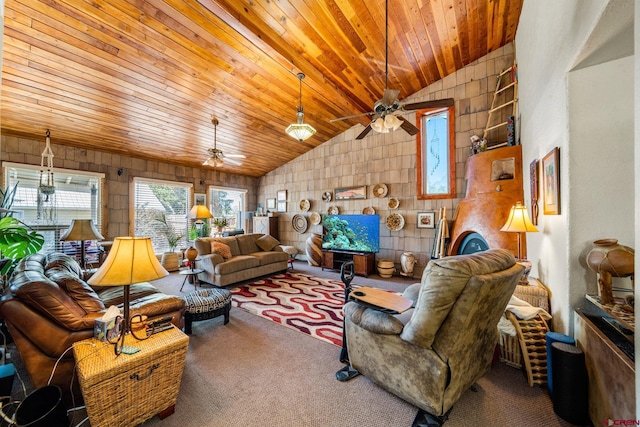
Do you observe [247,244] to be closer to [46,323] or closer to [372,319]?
[46,323]

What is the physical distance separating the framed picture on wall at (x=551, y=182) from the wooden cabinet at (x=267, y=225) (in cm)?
591

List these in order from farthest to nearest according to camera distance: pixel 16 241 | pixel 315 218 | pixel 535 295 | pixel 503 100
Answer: pixel 315 218, pixel 503 100, pixel 535 295, pixel 16 241

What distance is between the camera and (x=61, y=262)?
2.54 meters

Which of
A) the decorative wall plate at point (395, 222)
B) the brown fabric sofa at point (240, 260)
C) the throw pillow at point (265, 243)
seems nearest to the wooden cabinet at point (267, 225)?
the brown fabric sofa at point (240, 260)

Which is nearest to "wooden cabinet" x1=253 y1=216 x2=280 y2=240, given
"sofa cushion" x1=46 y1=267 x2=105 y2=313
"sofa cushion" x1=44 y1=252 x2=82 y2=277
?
"sofa cushion" x1=44 y1=252 x2=82 y2=277

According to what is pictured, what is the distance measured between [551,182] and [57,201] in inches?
282

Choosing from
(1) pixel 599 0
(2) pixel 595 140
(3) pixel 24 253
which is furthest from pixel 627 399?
(3) pixel 24 253

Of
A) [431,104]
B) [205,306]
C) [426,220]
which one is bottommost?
[205,306]

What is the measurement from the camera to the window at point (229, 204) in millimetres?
7162

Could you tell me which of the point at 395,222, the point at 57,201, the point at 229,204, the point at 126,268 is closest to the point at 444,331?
the point at 126,268

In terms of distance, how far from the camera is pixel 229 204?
7594 mm

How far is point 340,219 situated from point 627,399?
479 centimetres

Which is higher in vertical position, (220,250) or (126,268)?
(126,268)

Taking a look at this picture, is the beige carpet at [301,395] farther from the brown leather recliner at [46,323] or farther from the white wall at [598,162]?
the white wall at [598,162]
